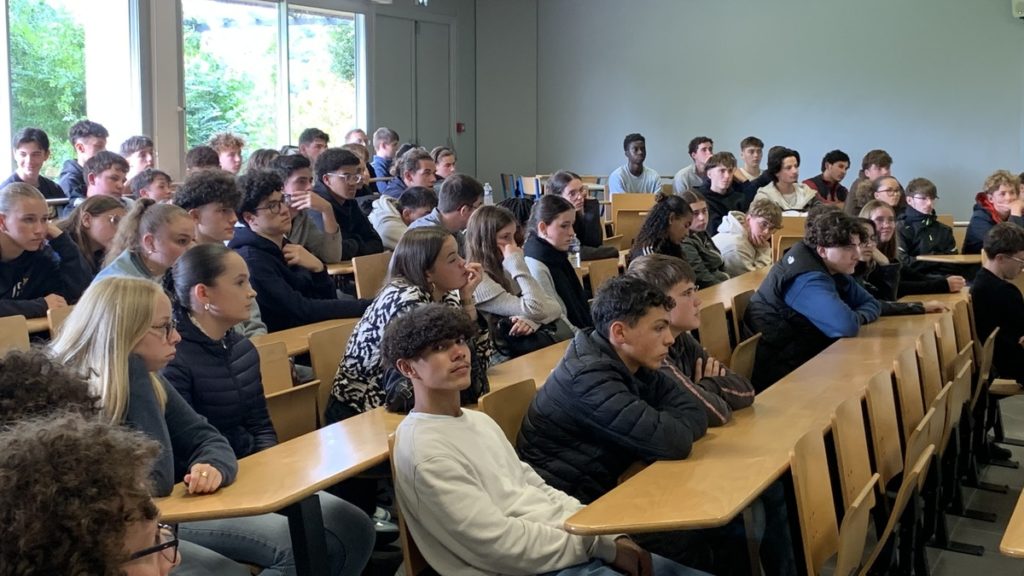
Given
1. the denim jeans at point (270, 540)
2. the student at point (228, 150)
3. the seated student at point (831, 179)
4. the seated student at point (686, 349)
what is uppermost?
the student at point (228, 150)

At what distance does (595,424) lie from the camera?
9.51ft

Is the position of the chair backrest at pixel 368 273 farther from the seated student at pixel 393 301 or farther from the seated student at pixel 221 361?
the seated student at pixel 221 361

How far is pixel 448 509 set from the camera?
2465 millimetres

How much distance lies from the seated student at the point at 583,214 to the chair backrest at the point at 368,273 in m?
1.80

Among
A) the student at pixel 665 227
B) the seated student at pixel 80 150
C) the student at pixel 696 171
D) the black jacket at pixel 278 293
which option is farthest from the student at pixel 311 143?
the black jacket at pixel 278 293

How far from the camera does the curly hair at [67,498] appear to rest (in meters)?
1.08

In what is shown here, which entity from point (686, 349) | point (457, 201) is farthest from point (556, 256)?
point (686, 349)

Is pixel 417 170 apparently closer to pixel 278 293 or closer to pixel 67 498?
pixel 278 293

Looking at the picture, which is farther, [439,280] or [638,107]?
[638,107]

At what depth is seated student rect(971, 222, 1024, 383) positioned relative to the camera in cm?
512

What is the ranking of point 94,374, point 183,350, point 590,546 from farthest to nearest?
point 183,350 < point 590,546 < point 94,374

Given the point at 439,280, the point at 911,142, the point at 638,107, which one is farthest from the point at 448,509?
the point at 638,107

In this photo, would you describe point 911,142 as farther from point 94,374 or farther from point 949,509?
point 94,374

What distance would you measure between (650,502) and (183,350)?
4.66 feet
